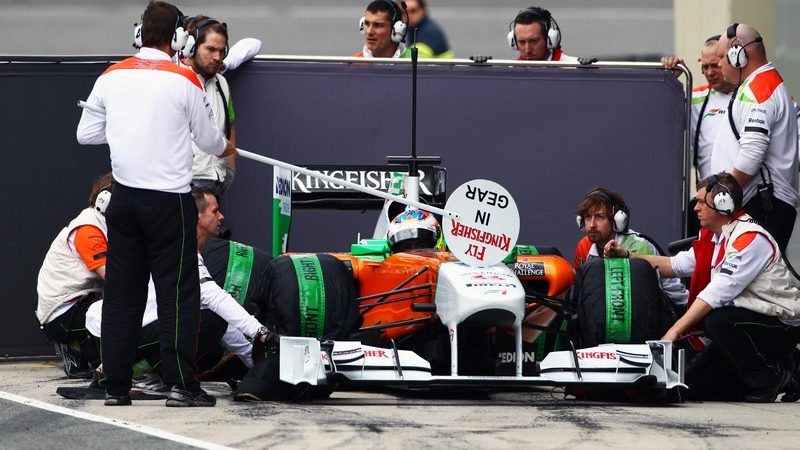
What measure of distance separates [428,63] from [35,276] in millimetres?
2951

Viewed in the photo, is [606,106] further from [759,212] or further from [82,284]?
[82,284]

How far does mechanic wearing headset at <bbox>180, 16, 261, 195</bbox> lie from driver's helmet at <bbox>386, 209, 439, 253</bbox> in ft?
5.02

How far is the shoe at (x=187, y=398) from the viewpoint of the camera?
8.19m

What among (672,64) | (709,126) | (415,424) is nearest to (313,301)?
(415,424)

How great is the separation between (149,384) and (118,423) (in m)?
1.33

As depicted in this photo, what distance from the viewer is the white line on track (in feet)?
22.8

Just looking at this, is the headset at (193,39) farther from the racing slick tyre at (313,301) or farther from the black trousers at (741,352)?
the black trousers at (741,352)

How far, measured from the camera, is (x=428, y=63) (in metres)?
11.4

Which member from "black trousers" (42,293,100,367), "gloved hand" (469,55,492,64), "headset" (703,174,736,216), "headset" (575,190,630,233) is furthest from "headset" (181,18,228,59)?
"headset" (703,174,736,216)

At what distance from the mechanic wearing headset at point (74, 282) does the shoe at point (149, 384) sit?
0.85 m

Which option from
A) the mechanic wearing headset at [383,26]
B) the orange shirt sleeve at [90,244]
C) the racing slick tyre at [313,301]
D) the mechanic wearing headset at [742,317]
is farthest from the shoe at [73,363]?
the mechanic wearing headset at [742,317]

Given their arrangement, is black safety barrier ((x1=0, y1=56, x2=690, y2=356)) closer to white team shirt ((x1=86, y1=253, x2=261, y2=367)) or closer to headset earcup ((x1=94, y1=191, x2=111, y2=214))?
headset earcup ((x1=94, y1=191, x2=111, y2=214))

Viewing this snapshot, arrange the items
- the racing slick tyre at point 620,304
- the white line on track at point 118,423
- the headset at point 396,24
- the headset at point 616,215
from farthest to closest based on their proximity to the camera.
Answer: the headset at point 396,24
the headset at point 616,215
the racing slick tyre at point 620,304
the white line on track at point 118,423

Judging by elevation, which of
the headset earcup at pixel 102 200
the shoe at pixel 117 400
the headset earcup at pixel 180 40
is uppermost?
the headset earcup at pixel 180 40
